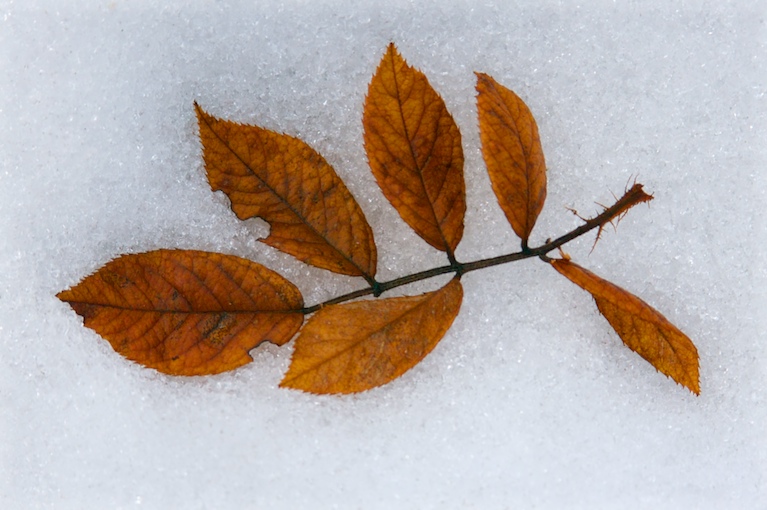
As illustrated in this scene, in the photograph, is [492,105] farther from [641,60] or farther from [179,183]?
[179,183]

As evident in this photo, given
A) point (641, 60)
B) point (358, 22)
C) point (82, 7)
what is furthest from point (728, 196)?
point (82, 7)

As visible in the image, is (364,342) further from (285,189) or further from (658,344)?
(658,344)

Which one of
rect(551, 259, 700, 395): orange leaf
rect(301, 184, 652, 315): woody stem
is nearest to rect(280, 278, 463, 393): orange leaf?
rect(301, 184, 652, 315): woody stem

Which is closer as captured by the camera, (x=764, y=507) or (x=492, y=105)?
(x=492, y=105)

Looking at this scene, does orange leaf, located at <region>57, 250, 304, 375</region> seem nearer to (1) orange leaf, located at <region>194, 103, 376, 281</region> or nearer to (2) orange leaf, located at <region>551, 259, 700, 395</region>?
(1) orange leaf, located at <region>194, 103, 376, 281</region>

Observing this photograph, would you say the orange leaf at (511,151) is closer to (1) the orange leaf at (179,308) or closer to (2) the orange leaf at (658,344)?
(2) the orange leaf at (658,344)

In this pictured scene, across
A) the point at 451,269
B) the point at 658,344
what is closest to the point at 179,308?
the point at 451,269

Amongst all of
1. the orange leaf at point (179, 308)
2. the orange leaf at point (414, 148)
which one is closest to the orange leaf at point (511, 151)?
the orange leaf at point (414, 148)
